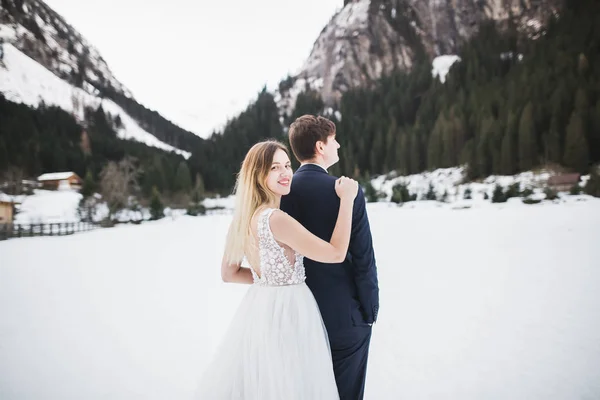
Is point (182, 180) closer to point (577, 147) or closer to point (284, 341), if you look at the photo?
point (577, 147)

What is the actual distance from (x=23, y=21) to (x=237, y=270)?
455 inches

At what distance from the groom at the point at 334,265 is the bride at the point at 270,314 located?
0.17 ft

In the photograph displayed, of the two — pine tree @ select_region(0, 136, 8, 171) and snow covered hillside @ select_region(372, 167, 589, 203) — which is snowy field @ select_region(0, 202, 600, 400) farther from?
snow covered hillside @ select_region(372, 167, 589, 203)

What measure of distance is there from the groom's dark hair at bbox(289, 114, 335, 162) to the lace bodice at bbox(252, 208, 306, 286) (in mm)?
302

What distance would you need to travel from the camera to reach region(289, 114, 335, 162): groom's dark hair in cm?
131

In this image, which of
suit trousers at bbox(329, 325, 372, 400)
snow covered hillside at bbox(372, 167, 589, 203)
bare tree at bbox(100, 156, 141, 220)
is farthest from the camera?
bare tree at bbox(100, 156, 141, 220)

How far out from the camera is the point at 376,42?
2116 inches

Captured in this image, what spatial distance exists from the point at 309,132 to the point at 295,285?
0.59 metres

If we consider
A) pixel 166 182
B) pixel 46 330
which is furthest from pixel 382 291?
pixel 166 182

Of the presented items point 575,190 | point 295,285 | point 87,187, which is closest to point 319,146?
point 295,285

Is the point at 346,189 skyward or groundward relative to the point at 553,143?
groundward

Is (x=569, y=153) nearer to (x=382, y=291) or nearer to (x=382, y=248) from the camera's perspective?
(x=382, y=248)

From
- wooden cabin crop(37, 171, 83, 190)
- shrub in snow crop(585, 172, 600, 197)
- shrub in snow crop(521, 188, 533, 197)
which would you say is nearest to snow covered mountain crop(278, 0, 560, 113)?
shrub in snow crop(521, 188, 533, 197)

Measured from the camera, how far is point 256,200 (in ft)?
4.26
